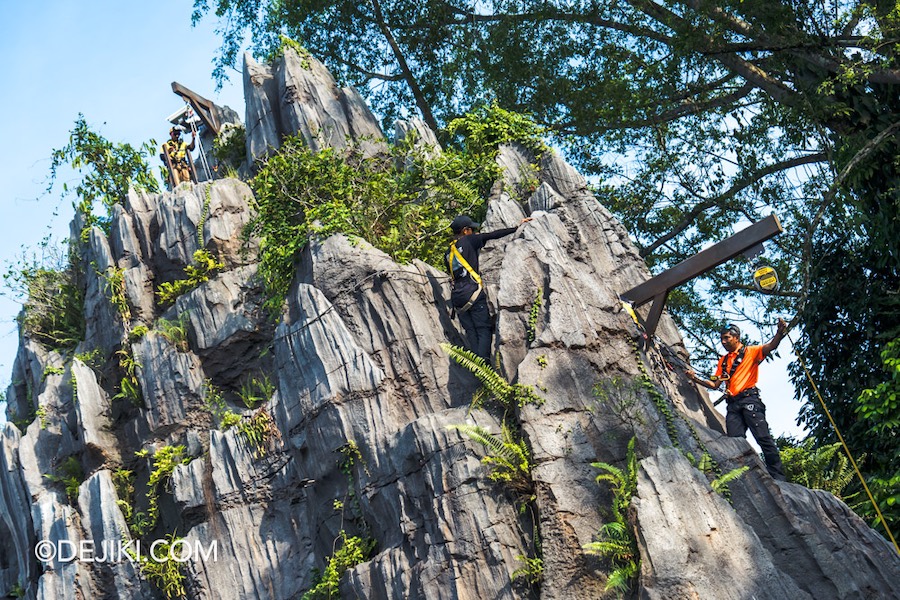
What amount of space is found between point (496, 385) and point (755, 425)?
3.35 metres

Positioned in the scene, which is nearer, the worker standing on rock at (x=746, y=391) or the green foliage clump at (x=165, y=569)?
the worker standing on rock at (x=746, y=391)

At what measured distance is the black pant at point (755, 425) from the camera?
42.1 feet

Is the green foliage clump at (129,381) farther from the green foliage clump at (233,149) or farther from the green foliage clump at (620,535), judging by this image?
the green foliage clump at (620,535)

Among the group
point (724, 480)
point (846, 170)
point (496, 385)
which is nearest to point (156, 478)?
point (496, 385)

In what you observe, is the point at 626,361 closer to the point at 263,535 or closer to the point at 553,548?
the point at 553,548

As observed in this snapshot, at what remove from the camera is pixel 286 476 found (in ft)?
49.1

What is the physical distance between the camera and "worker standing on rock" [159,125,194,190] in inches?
825

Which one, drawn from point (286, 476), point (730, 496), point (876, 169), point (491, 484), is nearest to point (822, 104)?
point (876, 169)

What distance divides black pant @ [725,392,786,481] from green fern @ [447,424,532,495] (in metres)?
2.93

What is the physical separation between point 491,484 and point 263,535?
4.50m

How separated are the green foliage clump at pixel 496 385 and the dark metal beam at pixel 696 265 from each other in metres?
2.21

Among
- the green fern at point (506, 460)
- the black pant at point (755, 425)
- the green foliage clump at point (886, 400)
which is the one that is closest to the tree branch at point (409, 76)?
the green foliage clump at point (886, 400)

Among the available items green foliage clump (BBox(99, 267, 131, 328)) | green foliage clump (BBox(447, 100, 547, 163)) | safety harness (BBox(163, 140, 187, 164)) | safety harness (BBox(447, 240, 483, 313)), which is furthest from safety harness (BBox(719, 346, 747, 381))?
safety harness (BBox(163, 140, 187, 164))

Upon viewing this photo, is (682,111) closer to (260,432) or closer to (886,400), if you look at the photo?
(886,400)
